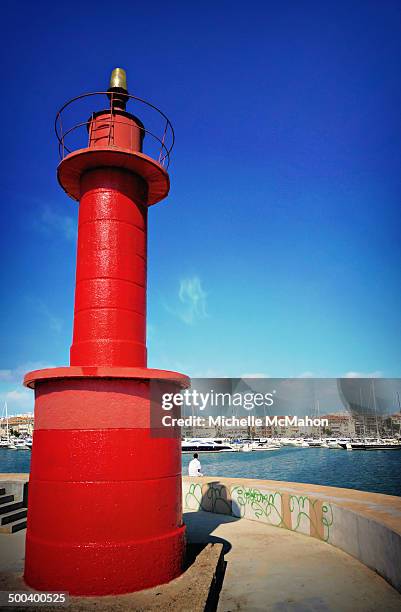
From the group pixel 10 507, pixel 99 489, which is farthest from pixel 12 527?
pixel 99 489

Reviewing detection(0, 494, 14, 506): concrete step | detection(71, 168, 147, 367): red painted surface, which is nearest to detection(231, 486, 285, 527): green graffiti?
detection(0, 494, 14, 506): concrete step

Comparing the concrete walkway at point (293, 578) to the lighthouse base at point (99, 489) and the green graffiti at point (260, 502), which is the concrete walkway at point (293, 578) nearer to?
the green graffiti at point (260, 502)

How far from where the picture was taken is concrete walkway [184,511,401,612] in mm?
7812

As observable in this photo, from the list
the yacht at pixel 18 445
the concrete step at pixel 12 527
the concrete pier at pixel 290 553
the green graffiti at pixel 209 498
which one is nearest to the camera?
the concrete pier at pixel 290 553

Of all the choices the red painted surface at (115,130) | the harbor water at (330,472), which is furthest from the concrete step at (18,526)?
the harbor water at (330,472)

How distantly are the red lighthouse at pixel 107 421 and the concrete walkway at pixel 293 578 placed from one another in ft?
5.05

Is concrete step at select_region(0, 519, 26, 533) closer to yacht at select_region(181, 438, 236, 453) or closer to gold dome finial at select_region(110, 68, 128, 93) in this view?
gold dome finial at select_region(110, 68, 128, 93)

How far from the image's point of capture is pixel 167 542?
805 centimetres

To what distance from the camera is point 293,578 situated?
902cm

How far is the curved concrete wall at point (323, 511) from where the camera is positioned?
8.92 metres

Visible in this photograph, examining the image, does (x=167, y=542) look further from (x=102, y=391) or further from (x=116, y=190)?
(x=116, y=190)

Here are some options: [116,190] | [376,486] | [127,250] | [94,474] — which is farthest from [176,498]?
[376,486]

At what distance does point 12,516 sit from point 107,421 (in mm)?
7479

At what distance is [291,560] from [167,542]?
3.74 meters
